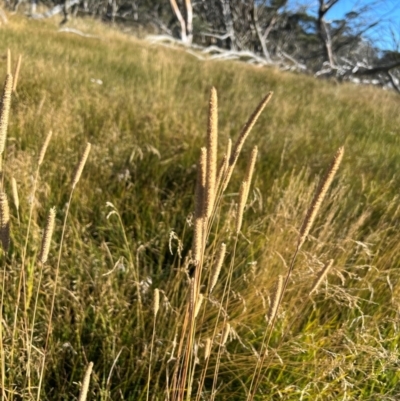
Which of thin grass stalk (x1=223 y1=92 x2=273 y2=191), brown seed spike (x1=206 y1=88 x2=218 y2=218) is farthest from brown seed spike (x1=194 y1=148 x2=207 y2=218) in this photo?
thin grass stalk (x1=223 y1=92 x2=273 y2=191)

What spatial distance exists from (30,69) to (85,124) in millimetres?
1208

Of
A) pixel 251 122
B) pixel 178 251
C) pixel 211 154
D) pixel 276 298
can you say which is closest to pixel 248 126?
pixel 251 122

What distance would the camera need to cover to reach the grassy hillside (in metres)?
1.15

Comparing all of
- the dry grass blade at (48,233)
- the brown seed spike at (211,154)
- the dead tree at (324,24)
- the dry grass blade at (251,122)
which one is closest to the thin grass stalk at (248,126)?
the dry grass blade at (251,122)

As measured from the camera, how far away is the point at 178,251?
101 centimetres

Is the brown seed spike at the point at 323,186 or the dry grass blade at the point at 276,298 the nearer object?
the brown seed spike at the point at 323,186

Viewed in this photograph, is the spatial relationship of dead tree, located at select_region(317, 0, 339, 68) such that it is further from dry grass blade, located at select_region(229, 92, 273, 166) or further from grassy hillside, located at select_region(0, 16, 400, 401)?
dry grass blade, located at select_region(229, 92, 273, 166)

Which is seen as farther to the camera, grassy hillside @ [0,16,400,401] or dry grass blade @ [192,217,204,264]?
grassy hillside @ [0,16,400,401]

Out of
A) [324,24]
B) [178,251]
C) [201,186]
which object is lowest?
[178,251]

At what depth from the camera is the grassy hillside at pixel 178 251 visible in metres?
1.15

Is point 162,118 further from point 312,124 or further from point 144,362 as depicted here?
point 144,362

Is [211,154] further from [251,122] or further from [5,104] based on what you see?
[5,104]

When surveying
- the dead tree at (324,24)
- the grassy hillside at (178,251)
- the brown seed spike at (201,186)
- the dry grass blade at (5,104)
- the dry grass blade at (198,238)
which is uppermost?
the dead tree at (324,24)

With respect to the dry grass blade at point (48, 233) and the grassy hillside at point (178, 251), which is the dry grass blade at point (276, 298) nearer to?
the grassy hillside at point (178, 251)
